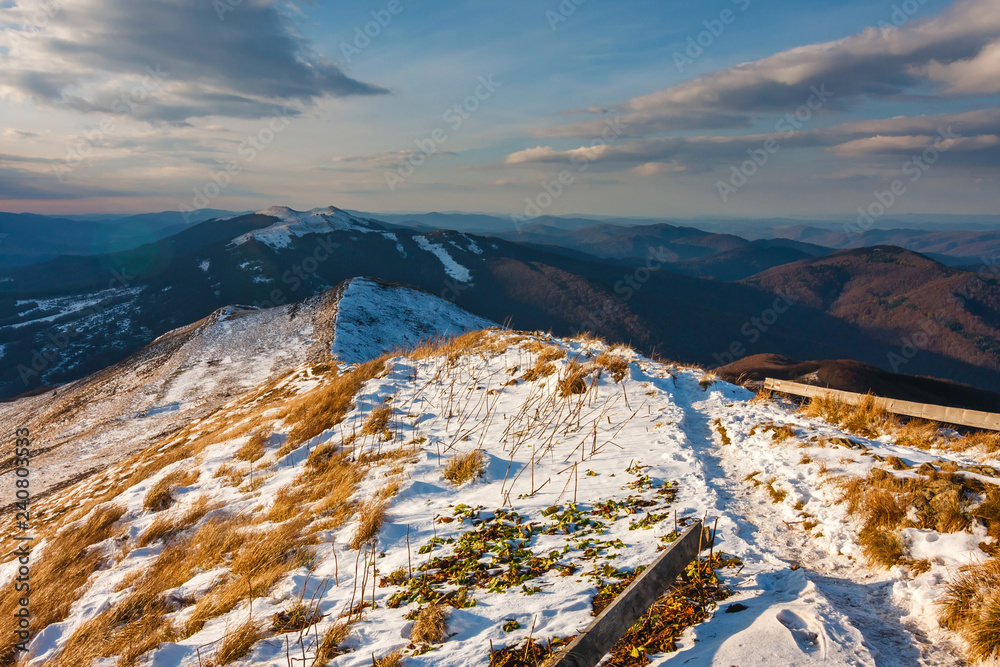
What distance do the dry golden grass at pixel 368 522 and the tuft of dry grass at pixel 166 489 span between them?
5.29 m

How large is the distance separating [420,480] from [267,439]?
5396 mm

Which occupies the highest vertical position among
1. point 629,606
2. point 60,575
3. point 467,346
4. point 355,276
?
point 355,276

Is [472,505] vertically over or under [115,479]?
over

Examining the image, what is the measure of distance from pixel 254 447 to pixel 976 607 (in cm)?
1116

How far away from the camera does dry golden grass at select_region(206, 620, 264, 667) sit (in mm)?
3690

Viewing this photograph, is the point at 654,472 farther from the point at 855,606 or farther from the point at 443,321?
the point at 443,321

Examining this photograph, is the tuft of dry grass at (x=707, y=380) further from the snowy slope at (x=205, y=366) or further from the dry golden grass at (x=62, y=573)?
the snowy slope at (x=205, y=366)

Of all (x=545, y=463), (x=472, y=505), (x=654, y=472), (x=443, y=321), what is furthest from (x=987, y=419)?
(x=443, y=321)

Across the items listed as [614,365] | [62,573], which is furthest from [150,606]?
[614,365]

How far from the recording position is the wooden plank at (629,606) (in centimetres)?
265

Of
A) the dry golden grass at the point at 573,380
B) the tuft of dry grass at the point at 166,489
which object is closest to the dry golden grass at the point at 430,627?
the dry golden grass at the point at 573,380

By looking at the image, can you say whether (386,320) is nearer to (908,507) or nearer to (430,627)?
(430,627)

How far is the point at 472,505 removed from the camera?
586 cm

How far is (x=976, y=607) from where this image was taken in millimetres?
3115
